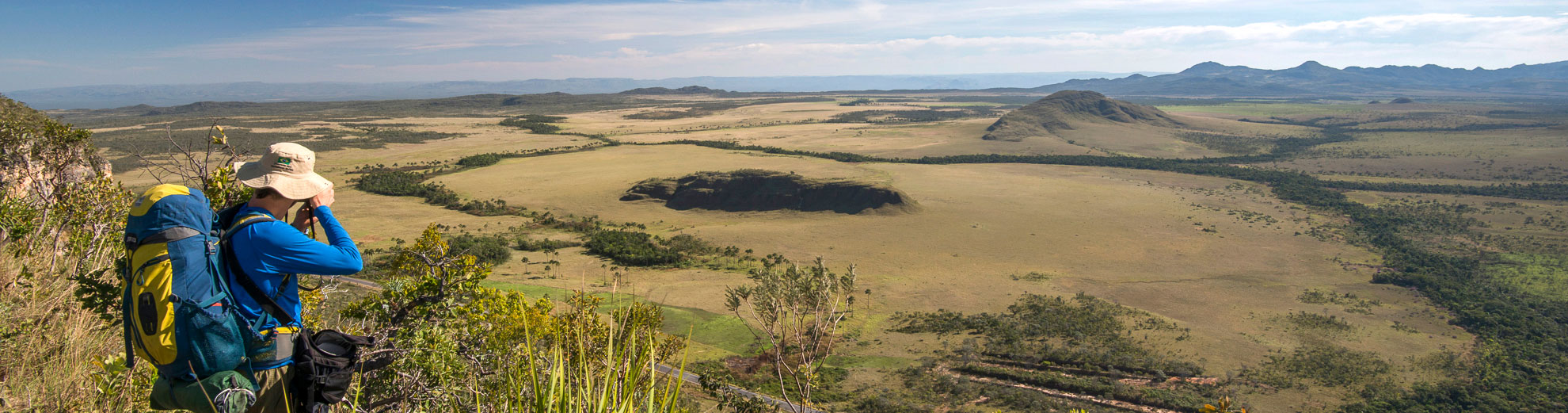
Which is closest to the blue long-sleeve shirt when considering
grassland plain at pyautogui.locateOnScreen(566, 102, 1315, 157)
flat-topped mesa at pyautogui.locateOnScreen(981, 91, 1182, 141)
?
grassland plain at pyautogui.locateOnScreen(566, 102, 1315, 157)

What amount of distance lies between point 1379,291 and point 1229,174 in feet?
129

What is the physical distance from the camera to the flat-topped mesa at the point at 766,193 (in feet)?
159

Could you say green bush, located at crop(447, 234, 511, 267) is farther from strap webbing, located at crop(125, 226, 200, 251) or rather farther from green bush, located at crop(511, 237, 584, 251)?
strap webbing, located at crop(125, 226, 200, 251)

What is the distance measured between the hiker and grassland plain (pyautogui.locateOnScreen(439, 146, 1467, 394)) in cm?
2150

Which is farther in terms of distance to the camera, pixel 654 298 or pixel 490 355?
pixel 654 298

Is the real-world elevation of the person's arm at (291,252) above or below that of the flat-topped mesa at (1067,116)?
above

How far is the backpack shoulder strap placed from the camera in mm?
3303

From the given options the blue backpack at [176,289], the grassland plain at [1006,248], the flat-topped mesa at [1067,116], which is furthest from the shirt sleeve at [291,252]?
the flat-topped mesa at [1067,116]

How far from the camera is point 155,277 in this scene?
3.10m

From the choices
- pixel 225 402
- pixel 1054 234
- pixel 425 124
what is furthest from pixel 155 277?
pixel 425 124

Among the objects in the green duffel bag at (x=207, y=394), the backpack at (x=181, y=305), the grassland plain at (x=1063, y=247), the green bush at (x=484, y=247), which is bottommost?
the grassland plain at (x=1063, y=247)

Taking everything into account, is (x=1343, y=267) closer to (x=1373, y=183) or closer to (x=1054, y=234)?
(x=1054, y=234)

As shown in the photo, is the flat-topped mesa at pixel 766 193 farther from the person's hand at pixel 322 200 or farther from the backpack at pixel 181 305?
the backpack at pixel 181 305

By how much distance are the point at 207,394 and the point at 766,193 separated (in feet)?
159
